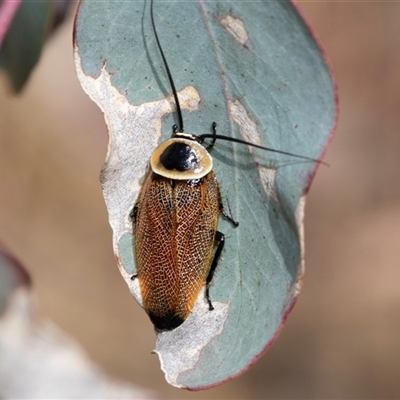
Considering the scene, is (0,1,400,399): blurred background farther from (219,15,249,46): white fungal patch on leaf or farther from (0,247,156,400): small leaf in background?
(219,15,249,46): white fungal patch on leaf

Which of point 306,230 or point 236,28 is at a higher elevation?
point 236,28

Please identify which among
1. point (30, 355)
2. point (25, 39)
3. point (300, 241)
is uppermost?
point (25, 39)

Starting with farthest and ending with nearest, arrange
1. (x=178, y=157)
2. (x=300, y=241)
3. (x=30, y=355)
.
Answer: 1. (x=30, y=355)
2. (x=178, y=157)
3. (x=300, y=241)

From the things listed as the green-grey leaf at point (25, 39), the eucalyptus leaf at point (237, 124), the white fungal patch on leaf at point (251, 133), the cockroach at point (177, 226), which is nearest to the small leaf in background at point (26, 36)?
the green-grey leaf at point (25, 39)

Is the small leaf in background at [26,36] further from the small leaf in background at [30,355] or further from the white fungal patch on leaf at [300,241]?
the white fungal patch on leaf at [300,241]

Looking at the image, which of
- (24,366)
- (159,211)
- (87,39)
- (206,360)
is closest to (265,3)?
(87,39)

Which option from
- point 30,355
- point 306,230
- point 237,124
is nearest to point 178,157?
point 237,124

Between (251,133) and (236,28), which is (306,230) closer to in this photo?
(251,133)
